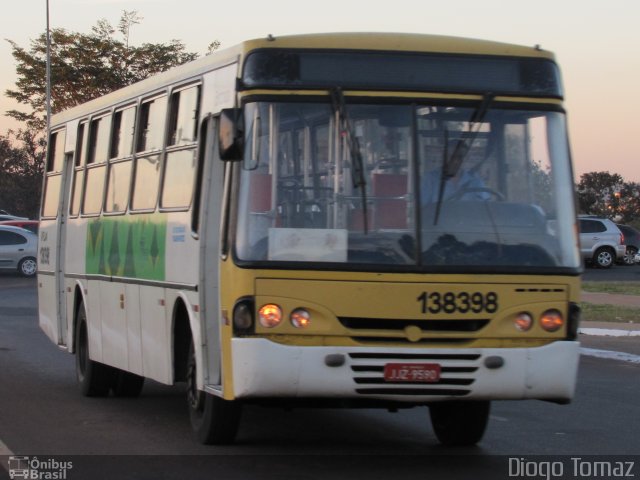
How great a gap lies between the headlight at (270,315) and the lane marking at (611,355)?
33.0 feet

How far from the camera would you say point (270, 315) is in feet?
27.1

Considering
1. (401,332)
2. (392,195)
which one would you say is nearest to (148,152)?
(392,195)

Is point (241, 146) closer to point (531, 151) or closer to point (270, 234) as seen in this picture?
point (270, 234)

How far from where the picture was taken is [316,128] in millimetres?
8516

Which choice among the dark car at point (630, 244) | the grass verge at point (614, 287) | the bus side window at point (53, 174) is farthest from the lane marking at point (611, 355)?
the dark car at point (630, 244)

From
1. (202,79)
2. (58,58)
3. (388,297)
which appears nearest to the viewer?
(388,297)

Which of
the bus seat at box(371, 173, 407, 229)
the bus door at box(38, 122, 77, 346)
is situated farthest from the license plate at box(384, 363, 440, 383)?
the bus door at box(38, 122, 77, 346)

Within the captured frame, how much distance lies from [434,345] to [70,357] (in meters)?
9.47

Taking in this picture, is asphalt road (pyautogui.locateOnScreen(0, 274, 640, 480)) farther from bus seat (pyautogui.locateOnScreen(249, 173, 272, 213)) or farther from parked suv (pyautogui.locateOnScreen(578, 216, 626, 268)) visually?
parked suv (pyautogui.locateOnScreen(578, 216, 626, 268))

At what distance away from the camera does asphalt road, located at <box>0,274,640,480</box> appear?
868cm

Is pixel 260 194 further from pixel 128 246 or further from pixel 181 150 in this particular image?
pixel 128 246

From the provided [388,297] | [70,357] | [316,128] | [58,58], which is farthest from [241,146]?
[58,58]

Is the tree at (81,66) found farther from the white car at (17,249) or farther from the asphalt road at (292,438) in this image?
the asphalt road at (292,438)

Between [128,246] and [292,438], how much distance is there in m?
2.51
